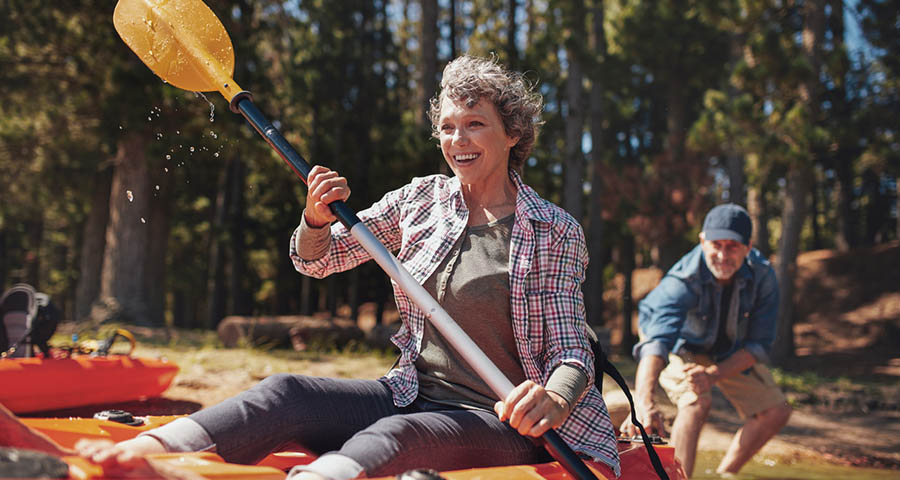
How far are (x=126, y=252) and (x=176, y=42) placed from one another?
32.8ft

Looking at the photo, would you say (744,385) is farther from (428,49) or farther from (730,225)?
(428,49)

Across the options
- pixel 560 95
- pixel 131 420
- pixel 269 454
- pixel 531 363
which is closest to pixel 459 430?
pixel 531 363

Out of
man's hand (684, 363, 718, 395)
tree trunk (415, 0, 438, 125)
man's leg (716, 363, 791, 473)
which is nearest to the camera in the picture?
man's hand (684, 363, 718, 395)

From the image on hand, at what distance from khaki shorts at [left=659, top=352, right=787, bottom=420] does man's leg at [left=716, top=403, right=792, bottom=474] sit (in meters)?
0.04

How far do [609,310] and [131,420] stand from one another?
62.7 feet

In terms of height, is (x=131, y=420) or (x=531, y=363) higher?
(x=531, y=363)

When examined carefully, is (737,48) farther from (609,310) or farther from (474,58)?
(474,58)

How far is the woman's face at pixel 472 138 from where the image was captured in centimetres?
226

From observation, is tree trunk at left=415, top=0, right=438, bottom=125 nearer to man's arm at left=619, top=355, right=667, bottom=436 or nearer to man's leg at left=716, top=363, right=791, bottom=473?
man's leg at left=716, top=363, right=791, bottom=473

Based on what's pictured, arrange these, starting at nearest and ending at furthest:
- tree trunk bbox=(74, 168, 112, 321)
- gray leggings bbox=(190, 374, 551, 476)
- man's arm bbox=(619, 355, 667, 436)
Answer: gray leggings bbox=(190, 374, 551, 476)
man's arm bbox=(619, 355, 667, 436)
tree trunk bbox=(74, 168, 112, 321)

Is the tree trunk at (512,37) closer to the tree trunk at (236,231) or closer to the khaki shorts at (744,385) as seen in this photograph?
the tree trunk at (236,231)

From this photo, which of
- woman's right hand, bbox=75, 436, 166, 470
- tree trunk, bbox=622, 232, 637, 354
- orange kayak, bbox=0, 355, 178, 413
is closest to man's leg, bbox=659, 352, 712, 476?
woman's right hand, bbox=75, 436, 166, 470

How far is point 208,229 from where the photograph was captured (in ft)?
65.8

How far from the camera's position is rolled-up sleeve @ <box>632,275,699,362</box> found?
3.63 m
